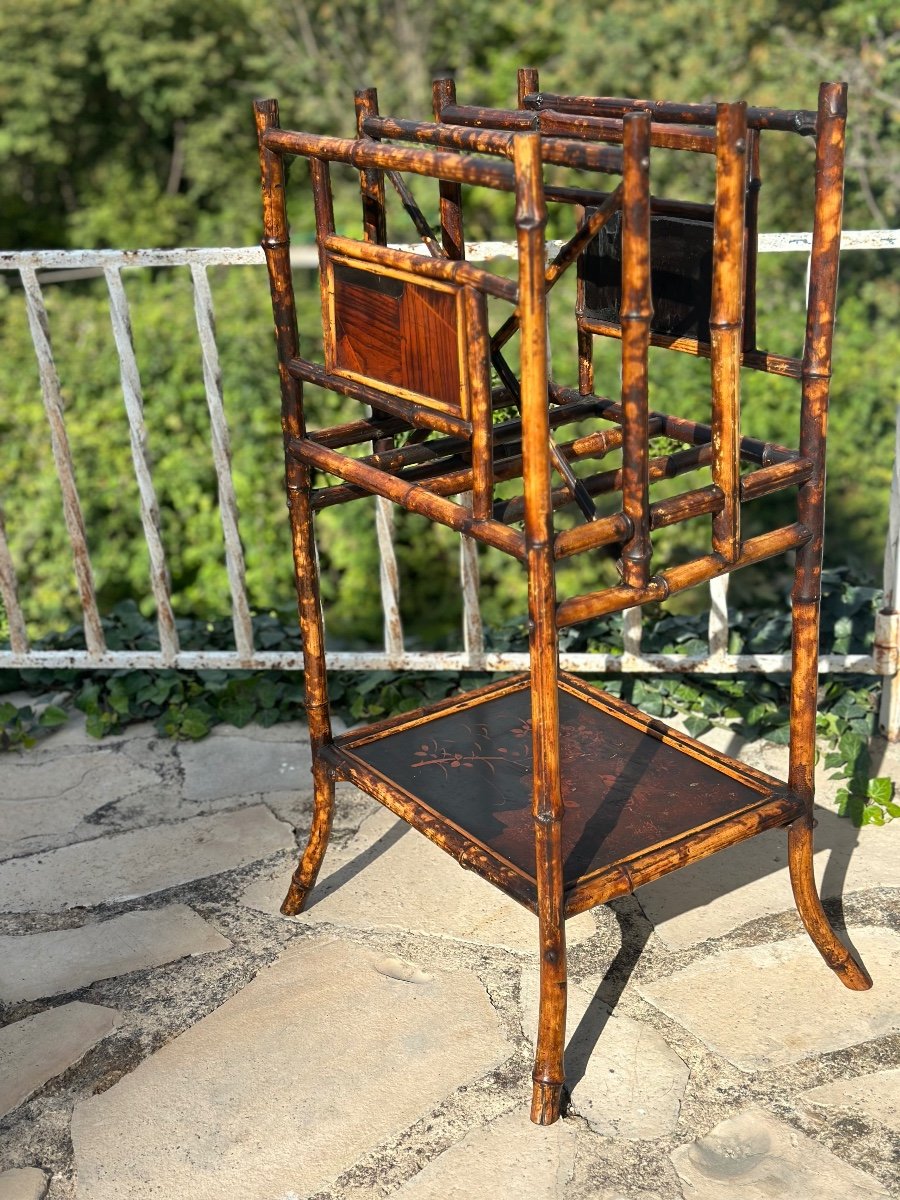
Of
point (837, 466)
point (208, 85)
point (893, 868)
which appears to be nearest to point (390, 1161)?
point (893, 868)

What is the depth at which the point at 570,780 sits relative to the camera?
7.39 ft

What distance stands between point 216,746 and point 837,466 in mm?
4565

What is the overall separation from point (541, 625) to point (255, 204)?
516 inches

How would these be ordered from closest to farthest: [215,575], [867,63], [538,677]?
[538,677] < [215,575] < [867,63]

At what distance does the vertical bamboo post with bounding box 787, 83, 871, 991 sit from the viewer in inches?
71.6

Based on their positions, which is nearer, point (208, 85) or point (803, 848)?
point (803, 848)

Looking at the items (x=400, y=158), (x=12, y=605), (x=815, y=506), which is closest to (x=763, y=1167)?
(x=815, y=506)

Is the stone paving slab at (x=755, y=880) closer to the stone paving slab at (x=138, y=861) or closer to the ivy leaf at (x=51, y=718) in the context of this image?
the stone paving slab at (x=138, y=861)

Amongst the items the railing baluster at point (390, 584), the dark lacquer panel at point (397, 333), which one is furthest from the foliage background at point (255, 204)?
the dark lacquer panel at point (397, 333)

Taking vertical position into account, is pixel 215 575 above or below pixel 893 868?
below

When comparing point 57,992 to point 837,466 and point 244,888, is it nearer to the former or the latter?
point 244,888

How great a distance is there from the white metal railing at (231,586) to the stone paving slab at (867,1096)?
3.56ft

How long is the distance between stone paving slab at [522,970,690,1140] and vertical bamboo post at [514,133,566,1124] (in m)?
0.09

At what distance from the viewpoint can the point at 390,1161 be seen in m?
1.91
